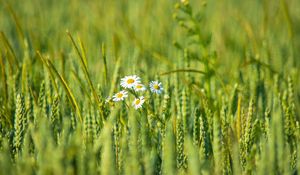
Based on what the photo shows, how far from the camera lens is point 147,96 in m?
1.52

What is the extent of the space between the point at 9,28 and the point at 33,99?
1.30m

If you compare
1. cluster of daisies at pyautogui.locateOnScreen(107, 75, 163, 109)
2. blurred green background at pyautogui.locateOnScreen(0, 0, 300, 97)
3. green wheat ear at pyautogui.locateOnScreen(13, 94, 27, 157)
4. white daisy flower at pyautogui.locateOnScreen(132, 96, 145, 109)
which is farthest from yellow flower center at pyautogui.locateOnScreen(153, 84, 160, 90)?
green wheat ear at pyautogui.locateOnScreen(13, 94, 27, 157)

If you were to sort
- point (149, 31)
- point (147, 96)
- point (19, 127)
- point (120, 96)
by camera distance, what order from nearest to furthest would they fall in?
point (19, 127), point (120, 96), point (147, 96), point (149, 31)

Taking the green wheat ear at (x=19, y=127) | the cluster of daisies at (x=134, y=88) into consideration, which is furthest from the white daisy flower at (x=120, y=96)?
the green wheat ear at (x=19, y=127)

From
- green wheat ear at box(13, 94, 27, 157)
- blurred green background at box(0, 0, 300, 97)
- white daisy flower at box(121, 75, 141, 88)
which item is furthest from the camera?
blurred green background at box(0, 0, 300, 97)

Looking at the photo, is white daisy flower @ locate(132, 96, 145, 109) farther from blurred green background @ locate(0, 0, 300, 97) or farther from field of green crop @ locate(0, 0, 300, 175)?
blurred green background @ locate(0, 0, 300, 97)

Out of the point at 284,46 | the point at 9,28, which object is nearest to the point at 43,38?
the point at 9,28

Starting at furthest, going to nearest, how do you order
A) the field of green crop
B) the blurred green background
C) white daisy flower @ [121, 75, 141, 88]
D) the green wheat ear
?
the blurred green background, white daisy flower @ [121, 75, 141, 88], the green wheat ear, the field of green crop

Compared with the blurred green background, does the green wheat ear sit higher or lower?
lower

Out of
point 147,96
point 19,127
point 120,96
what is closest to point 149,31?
point 147,96

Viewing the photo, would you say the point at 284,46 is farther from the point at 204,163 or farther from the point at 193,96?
the point at 204,163

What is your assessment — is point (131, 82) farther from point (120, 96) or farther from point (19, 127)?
point (19, 127)

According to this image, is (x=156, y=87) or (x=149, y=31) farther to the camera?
(x=149, y=31)

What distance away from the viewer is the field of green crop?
3.50ft
